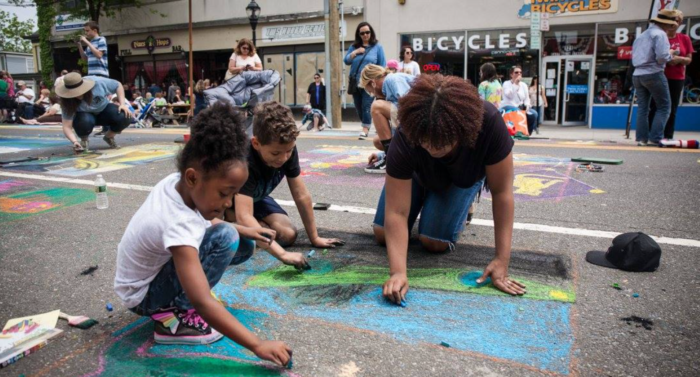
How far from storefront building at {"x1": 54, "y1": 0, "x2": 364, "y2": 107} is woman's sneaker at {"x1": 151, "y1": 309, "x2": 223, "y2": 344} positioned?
14914mm

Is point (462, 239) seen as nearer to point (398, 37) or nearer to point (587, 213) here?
point (587, 213)

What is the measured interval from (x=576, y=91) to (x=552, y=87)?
2.12 ft

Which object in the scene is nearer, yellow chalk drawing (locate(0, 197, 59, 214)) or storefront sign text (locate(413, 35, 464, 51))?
yellow chalk drawing (locate(0, 197, 59, 214))

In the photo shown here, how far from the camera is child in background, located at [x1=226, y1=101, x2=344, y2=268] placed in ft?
9.12

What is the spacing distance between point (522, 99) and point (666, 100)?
325 cm

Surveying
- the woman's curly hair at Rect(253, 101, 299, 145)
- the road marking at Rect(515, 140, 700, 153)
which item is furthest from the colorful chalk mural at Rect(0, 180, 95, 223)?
the road marking at Rect(515, 140, 700, 153)

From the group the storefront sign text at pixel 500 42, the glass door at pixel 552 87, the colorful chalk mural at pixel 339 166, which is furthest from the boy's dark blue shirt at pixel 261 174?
the storefront sign text at pixel 500 42

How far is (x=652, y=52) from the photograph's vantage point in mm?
7270

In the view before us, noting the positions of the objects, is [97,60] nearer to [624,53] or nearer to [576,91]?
[576,91]

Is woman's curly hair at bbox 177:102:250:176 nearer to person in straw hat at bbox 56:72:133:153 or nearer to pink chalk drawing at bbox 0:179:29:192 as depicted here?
pink chalk drawing at bbox 0:179:29:192

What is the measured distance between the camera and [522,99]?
10398 mm

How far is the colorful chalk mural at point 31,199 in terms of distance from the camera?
14.1 ft

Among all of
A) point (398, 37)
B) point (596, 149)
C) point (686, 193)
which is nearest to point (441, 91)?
point (686, 193)

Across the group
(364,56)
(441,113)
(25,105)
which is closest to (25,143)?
(364,56)
